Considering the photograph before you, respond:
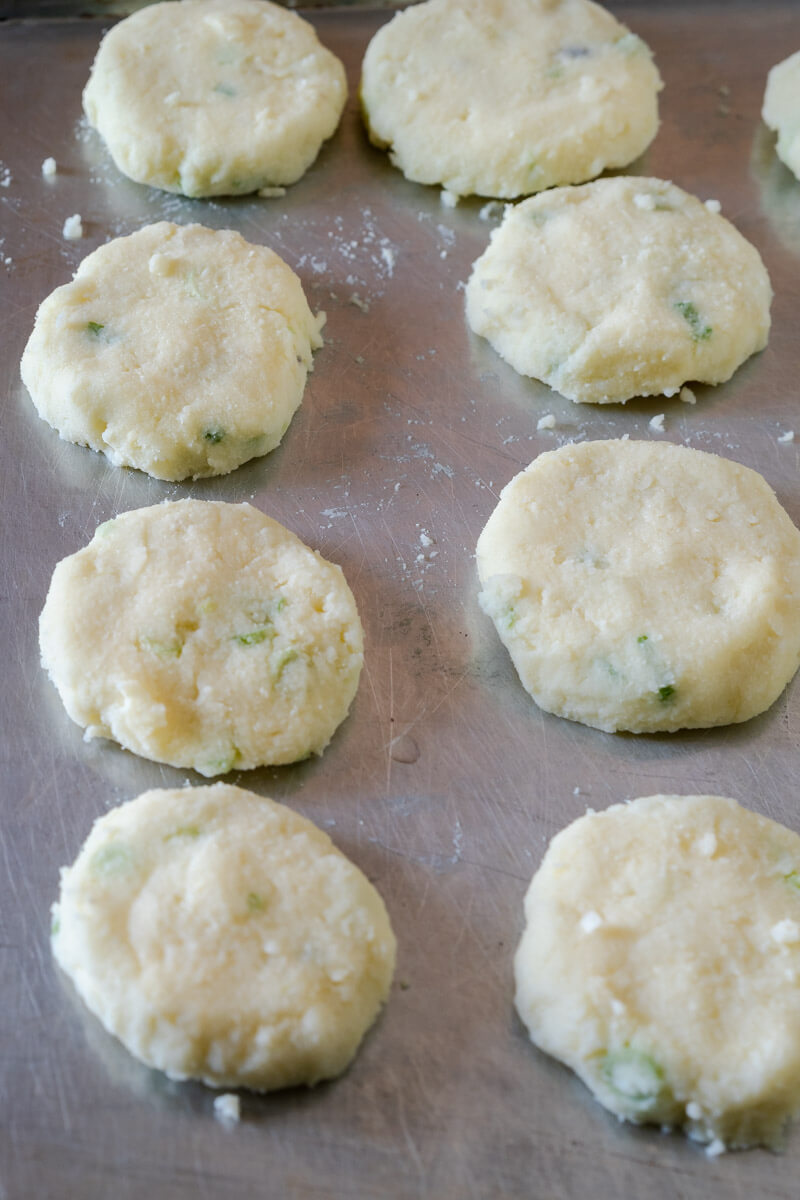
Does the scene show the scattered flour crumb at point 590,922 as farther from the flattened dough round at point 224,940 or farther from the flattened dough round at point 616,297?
the flattened dough round at point 616,297

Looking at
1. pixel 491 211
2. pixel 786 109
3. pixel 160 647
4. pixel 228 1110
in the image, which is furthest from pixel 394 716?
pixel 786 109

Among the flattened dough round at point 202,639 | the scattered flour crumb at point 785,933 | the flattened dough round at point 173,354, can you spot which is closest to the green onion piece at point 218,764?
the flattened dough round at point 202,639

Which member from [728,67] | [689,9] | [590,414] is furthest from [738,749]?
[689,9]

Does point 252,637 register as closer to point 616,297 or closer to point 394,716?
point 394,716

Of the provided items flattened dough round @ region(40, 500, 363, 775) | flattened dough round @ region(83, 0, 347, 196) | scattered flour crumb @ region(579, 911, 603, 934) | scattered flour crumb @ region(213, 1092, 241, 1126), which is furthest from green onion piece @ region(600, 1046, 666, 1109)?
flattened dough round @ region(83, 0, 347, 196)

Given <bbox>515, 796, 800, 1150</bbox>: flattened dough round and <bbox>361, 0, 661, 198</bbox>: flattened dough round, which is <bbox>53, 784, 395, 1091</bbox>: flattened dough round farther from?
<bbox>361, 0, 661, 198</bbox>: flattened dough round

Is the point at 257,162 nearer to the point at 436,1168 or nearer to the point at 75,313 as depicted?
the point at 75,313
